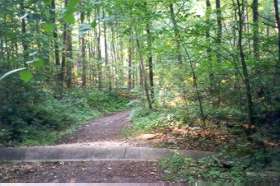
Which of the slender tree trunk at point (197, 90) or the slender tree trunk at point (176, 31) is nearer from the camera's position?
the slender tree trunk at point (176, 31)

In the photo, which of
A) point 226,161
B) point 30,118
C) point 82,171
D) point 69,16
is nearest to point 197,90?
point 226,161

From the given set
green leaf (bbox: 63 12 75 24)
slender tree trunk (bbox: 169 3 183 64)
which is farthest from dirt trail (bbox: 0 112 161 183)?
green leaf (bbox: 63 12 75 24)

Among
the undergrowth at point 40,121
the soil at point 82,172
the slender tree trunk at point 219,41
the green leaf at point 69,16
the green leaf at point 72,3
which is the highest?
the slender tree trunk at point 219,41

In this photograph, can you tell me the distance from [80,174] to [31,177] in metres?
0.99

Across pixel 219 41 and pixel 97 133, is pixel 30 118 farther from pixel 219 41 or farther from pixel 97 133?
pixel 219 41

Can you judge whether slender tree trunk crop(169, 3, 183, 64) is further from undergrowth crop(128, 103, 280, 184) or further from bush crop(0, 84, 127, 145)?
bush crop(0, 84, 127, 145)

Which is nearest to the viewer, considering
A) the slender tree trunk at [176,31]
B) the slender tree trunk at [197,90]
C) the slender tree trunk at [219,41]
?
the slender tree trunk at [219,41]

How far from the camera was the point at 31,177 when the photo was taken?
763 cm

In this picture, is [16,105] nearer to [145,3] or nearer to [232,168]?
[145,3]

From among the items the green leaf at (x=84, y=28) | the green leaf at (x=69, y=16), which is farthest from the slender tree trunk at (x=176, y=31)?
the green leaf at (x=69, y=16)

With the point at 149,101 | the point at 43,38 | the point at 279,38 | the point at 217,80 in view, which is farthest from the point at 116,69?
the point at 279,38

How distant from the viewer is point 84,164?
8.60 m

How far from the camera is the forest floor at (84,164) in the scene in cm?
752

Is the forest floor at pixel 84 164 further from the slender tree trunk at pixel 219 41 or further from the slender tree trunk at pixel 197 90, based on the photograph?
the slender tree trunk at pixel 219 41
